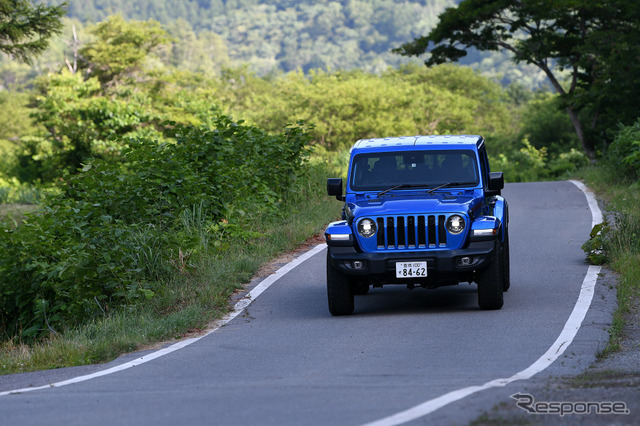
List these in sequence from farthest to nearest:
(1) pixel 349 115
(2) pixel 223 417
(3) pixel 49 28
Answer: (1) pixel 349 115 < (3) pixel 49 28 < (2) pixel 223 417

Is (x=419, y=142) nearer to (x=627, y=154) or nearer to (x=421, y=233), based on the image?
(x=421, y=233)

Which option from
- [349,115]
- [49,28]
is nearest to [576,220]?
[49,28]

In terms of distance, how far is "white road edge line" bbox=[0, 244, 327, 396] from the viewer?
8203 millimetres

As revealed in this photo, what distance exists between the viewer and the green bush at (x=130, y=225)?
12.4 m

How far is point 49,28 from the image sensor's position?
28875mm

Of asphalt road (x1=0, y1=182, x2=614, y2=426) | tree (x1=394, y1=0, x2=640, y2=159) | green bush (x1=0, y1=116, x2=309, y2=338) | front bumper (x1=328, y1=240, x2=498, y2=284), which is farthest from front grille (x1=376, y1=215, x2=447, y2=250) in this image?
tree (x1=394, y1=0, x2=640, y2=159)

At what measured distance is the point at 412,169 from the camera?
468 inches

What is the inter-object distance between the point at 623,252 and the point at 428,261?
4283 millimetres

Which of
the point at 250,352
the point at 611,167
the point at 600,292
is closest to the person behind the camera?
the point at 250,352

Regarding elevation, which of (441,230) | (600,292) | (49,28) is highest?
(49,28)

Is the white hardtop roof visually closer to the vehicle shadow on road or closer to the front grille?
the front grille

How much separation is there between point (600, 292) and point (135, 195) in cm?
679

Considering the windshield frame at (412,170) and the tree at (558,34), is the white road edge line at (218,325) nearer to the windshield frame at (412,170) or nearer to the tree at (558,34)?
the windshield frame at (412,170)

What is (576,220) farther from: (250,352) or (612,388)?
(612,388)
